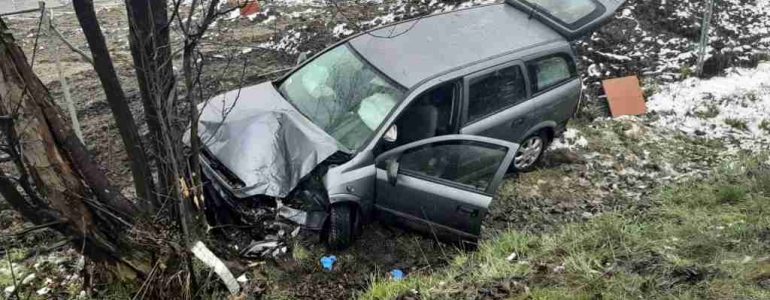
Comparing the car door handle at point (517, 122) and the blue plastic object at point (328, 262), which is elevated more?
the car door handle at point (517, 122)

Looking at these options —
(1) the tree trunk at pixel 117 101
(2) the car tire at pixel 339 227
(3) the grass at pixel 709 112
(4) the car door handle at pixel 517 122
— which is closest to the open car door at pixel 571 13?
(4) the car door handle at pixel 517 122

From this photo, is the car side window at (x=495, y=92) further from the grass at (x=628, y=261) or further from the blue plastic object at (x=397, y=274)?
the blue plastic object at (x=397, y=274)

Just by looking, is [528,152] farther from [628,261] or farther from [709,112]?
[709,112]

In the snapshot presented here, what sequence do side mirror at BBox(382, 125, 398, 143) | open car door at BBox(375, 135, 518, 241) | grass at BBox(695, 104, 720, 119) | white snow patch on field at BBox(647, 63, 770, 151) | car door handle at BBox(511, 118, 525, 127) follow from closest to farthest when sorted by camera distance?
1. open car door at BBox(375, 135, 518, 241)
2. side mirror at BBox(382, 125, 398, 143)
3. car door handle at BBox(511, 118, 525, 127)
4. white snow patch on field at BBox(647, 63, 770, 151)
5. grass at BBox(695, 104, 720, 119)

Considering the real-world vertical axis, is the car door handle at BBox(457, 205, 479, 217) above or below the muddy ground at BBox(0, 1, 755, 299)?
above

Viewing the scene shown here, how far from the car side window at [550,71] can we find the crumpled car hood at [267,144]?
7.43 ft

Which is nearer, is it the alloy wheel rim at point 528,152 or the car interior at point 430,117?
the car interior at point 430,117

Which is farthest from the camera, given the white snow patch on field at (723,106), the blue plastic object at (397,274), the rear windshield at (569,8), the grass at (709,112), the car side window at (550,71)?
the grass at (709,112)

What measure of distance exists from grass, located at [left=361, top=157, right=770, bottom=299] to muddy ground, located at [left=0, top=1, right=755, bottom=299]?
1.58 ft

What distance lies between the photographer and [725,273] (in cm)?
385

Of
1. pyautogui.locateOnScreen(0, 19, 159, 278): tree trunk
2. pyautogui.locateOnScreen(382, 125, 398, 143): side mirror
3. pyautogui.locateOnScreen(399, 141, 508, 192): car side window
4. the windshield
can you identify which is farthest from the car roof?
pyautogui.locateOnScreen(0, 19, 159, 278): tree trunk

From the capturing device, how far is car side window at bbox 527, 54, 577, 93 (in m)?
6.16

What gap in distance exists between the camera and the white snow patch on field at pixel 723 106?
23.6 feet

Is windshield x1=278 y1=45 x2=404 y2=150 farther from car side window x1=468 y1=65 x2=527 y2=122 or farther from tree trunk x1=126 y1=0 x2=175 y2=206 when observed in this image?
tree trunk x1=126 y1=0 x2=175 y2=206
